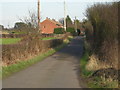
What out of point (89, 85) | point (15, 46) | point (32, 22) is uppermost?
point (32, 22)

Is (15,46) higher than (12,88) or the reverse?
higher

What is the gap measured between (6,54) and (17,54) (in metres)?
2.21

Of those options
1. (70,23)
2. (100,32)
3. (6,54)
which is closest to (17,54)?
(6,54)

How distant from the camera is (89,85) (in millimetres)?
10828

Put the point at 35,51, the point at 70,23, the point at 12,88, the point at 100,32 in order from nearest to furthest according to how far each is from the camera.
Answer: the point at 12,88 → the point at 100,32 → the point at 35,51 → the point at 70,23

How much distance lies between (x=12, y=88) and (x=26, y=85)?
748 millimetres

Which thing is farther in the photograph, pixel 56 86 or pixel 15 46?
pixel 15 46

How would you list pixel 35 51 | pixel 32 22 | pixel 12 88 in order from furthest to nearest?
pixel 32 22 → pixel 35 51 → pixel 12 88

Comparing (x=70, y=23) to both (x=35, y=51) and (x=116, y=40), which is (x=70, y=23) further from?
(x=116, y=40)

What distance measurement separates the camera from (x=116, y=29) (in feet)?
44.5

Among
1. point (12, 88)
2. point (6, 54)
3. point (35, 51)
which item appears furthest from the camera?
point (35, 51)

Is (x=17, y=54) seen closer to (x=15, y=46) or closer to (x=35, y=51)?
(x=15, y=46)

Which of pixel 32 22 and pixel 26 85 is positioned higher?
pixel 32 22

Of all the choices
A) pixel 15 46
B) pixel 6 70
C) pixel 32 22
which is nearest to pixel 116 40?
pixel 6 70
